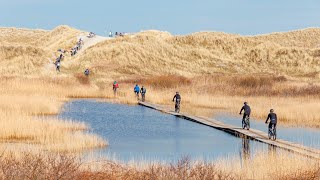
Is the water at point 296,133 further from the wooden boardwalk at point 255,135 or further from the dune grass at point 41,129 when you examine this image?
the dune grass at point 41,129

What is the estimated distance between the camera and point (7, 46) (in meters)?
89.4

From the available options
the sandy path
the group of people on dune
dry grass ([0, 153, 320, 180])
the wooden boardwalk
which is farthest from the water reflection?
the sandy path

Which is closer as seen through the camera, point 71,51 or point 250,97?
point 250,97

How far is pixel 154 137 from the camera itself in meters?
26.4

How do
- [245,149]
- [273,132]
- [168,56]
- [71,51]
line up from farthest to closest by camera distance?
[168,56]
[71,51]
[273,132]
[245,149]

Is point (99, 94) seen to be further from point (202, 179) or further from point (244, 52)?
point (244, 52)

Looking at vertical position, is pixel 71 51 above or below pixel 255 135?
above

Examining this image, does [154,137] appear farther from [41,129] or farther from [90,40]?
[90,40]

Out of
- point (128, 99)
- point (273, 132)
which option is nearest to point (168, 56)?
point (128, 99)

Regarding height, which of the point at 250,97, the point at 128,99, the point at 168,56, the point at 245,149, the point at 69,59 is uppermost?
the point at 168,56

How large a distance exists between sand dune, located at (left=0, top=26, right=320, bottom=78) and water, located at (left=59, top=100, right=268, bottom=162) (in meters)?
39.8

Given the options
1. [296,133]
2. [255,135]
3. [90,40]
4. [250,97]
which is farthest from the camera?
[90,40]

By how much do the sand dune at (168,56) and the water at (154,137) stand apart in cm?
3976

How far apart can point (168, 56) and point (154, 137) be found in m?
68.8
